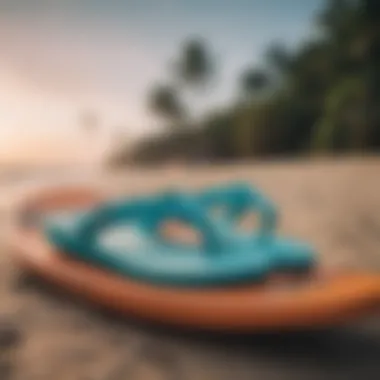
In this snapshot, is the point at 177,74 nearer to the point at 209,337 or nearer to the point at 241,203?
the point at 241,203

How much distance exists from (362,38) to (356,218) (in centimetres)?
20

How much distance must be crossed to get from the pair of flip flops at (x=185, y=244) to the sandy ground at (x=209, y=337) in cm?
4

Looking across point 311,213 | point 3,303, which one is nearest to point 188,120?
point 311,213

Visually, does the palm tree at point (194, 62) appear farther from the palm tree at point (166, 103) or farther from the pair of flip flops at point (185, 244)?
the pair of flip flops at point (185, 244)

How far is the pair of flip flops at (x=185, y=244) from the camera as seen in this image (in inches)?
25.7

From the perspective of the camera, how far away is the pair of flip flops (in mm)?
653

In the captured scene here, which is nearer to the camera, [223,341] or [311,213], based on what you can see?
[223,341]

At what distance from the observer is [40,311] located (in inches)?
26.4

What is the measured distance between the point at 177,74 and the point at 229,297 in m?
0.28

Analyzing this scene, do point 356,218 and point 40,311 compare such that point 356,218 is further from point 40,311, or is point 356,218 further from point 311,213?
point 40,311

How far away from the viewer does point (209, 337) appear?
627mm

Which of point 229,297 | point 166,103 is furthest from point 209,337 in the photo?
point 166,103

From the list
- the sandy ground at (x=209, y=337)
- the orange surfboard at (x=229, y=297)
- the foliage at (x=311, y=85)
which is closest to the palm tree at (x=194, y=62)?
the foliage at (x=311, y=85)

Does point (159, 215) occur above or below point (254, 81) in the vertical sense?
below
